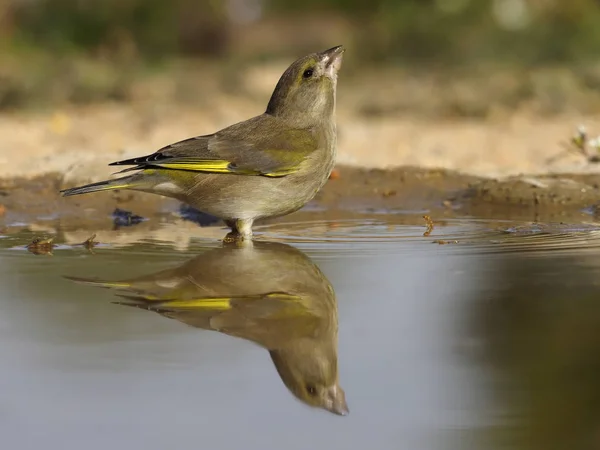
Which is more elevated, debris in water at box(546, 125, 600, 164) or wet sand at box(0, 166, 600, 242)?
debris in water at box(546, 125, 600, 164)

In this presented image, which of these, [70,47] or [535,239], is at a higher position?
[70,47]

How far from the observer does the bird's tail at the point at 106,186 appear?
6535mm

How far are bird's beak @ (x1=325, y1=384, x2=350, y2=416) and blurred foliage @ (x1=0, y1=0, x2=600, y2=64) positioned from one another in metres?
10.5

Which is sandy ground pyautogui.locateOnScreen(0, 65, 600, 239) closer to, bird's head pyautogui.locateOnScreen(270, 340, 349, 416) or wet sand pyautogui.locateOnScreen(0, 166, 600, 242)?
wet sand pyautogui.locateOnScreen(0, 166, 600, 242)

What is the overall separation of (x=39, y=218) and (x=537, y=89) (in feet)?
18.8

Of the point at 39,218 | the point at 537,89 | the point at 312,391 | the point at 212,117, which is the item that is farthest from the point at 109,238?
the point at 537,89

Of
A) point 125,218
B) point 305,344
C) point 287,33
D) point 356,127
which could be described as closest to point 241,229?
point 125,218

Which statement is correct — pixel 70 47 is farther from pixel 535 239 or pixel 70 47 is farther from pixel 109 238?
pixel 535 239

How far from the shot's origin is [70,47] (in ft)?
48.6

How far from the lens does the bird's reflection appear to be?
12.5 feet

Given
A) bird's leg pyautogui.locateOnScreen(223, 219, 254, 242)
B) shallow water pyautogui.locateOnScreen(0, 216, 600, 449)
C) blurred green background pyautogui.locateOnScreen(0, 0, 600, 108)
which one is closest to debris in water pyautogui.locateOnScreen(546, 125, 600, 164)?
shallow water pyautogui.locateOnScreen(0, 216, 600, 449)

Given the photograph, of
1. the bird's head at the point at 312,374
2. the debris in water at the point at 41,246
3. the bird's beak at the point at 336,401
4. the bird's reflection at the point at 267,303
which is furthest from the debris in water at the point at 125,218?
the bird's beak at the point at 336,401

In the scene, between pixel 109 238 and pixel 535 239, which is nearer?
pixel 535 239

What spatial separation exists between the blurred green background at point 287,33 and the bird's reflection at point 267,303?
7312 mm
